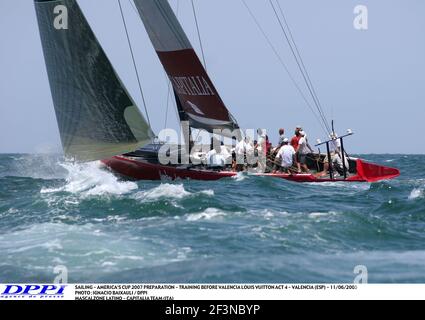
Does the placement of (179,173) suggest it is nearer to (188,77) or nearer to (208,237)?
(188,77)

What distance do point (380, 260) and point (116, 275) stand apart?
288cm

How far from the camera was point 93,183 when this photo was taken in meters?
15.5

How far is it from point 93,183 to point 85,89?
2.65 m

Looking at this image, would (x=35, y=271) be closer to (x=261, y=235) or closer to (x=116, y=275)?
(x=116, y=275)

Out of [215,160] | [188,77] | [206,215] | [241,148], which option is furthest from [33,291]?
[188,77]

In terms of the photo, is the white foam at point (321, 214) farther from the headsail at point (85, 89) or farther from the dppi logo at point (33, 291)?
the dppi logo at point (33, 291)

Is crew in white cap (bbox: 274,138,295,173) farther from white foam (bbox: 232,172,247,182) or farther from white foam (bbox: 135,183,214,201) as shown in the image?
white foam (bbox: 135,183,214,201)

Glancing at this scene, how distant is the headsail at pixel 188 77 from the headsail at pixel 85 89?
3.77 metres

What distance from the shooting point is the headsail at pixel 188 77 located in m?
17.6

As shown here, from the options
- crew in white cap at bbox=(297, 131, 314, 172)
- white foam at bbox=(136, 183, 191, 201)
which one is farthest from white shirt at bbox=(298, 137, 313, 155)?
white foam at bbox=(136, 183, 191, 201)

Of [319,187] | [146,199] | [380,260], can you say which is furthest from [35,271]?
[319,187]

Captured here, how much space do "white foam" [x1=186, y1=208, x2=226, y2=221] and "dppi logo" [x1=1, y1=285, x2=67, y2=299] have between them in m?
4.75

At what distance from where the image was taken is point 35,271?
21.3 ft
